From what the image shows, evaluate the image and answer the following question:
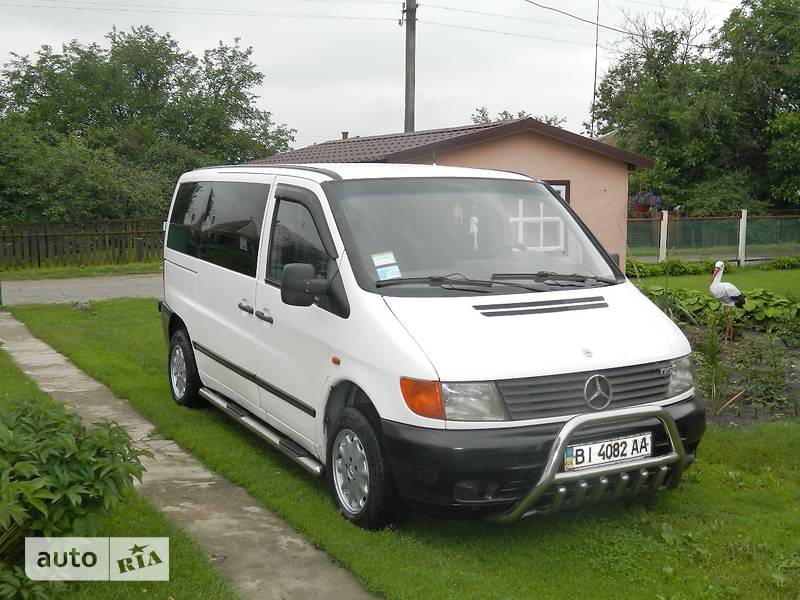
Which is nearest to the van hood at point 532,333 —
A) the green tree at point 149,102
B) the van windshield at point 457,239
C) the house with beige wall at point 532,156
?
the van windshield at point 457,239

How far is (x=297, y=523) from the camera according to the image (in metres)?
4.97

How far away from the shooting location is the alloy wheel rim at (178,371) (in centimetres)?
771

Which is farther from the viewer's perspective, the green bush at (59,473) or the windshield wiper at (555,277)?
the windshield wiper at (555,277)

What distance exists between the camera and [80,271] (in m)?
22.7

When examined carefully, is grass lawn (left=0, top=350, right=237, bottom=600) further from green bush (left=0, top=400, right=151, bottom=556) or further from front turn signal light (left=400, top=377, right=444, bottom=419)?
front turn signal light (left=400, top=377, right=444, bottom=419)

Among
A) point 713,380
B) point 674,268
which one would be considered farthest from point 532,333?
point 674,268

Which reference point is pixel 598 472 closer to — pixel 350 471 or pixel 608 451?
pixel 608 451

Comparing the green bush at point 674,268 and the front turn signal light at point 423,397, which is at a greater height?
the front turn signal light at point 423,397

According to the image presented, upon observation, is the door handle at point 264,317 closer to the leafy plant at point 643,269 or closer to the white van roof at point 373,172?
the white van roof at point 373,172

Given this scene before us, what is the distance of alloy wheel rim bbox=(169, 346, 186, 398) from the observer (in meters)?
7.71

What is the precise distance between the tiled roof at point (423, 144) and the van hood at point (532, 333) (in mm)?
9250
